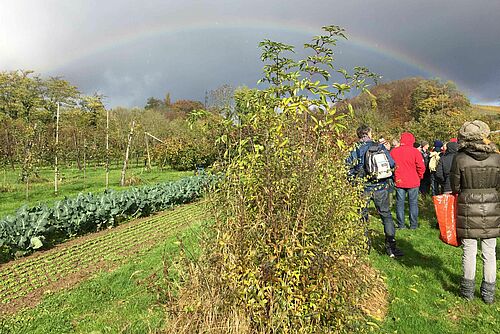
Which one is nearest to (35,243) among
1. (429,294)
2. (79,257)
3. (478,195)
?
(79,257)

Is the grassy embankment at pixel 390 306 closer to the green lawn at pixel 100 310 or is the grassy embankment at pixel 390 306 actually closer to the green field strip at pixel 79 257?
the green lawn at pixel 100 310

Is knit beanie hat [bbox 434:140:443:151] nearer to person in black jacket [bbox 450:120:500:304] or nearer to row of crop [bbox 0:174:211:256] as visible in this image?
person in black jacket [bbox 450:120:500:304]

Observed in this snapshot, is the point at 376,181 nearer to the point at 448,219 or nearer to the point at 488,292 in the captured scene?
the point at 448,219

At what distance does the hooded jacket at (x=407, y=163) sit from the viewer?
6.39 meters

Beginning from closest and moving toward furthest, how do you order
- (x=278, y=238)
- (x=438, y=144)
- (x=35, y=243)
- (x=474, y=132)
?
(x=278, y=238), (x=474, y=132), (x=35, y=243), (x=438, y=144)

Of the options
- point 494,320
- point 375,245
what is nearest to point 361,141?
point 375,245

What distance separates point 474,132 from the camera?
11.6 ft

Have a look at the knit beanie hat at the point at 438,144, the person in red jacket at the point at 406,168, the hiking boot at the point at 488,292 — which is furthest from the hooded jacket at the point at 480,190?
the knit beanie hat at the point at 438,144

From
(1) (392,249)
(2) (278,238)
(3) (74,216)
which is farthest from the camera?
(3) (74,216)

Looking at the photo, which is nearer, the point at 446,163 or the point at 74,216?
the point at 446,163

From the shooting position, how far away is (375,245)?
5824mm

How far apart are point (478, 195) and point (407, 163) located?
9.92ft

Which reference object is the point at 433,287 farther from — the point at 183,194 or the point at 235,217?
the point at 183,194

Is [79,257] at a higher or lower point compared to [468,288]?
lower
